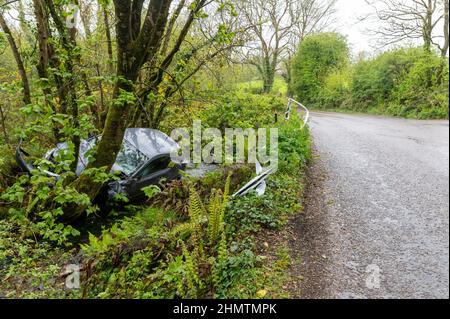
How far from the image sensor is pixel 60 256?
5238 millimetres

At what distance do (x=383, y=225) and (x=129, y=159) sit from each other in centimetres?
534

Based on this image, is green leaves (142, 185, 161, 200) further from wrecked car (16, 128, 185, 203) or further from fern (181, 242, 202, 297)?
wrecked car (16, 128, 185, 203)

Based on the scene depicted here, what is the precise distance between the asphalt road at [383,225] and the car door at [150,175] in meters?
3.40

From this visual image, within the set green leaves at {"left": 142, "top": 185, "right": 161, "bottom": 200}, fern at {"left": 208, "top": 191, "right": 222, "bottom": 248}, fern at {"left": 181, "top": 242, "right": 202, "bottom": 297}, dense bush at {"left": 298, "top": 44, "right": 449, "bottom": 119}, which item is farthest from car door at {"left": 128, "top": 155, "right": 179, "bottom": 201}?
dense bush at {"left": 298, "top": 44, "right": 449, "bottom": 119}

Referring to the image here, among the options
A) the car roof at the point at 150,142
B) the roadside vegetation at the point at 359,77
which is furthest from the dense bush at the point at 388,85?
the car roof at the point at 150,142

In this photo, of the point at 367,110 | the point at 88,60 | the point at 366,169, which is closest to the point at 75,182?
the point at 88,60

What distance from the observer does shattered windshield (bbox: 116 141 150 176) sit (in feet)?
22.4

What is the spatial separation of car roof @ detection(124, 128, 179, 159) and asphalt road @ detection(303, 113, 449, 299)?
3619 millimetres

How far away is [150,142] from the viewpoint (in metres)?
7.66

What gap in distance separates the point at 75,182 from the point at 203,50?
466 centimetres

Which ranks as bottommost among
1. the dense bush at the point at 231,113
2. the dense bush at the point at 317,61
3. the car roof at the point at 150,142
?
the car roof at the point at 150,142

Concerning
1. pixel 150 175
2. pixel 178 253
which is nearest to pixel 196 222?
pixel 178 253

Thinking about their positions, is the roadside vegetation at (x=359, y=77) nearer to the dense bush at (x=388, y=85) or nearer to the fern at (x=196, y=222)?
the dense bush at (x=388, y=85)

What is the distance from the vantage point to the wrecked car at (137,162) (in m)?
6.51
